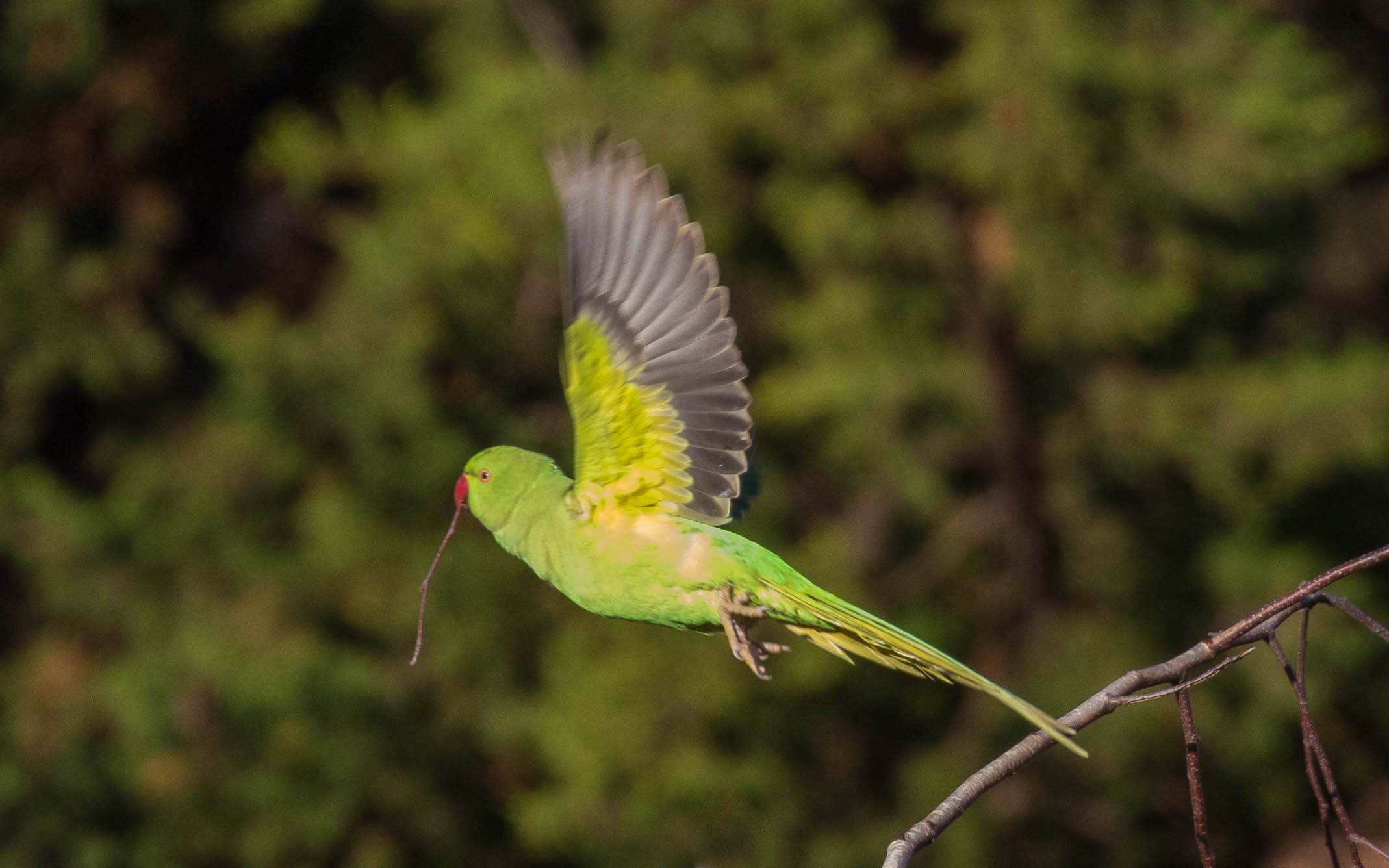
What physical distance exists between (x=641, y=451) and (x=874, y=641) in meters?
0.41

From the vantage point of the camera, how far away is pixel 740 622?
1888mm

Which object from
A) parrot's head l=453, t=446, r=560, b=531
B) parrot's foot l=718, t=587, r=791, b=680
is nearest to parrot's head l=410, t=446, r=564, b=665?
parrot's head l=453, t=446, r=560, b=531

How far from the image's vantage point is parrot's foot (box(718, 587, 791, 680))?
176 centimetres

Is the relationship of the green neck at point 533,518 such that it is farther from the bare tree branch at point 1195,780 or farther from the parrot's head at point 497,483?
→ the bare tree branch at point 1195,780

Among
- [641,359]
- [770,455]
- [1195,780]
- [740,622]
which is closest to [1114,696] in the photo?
[1195,780]

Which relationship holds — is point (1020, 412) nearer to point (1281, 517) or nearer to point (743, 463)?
point (1281, 517)

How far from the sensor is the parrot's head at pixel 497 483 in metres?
1.86

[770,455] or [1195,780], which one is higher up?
[1195,780]

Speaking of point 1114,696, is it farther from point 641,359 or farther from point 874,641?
point 641,359

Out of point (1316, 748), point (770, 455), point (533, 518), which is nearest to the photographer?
point (1316, 748)

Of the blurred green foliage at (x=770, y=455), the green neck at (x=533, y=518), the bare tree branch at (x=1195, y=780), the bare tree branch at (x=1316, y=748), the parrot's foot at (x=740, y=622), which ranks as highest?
the bare tree branch at (x=1316, y=748)

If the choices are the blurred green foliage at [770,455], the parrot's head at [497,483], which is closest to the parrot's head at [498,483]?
the parrot's head at [497,483]

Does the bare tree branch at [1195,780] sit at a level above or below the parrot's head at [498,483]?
above

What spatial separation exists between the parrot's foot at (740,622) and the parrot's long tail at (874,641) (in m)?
0.04
